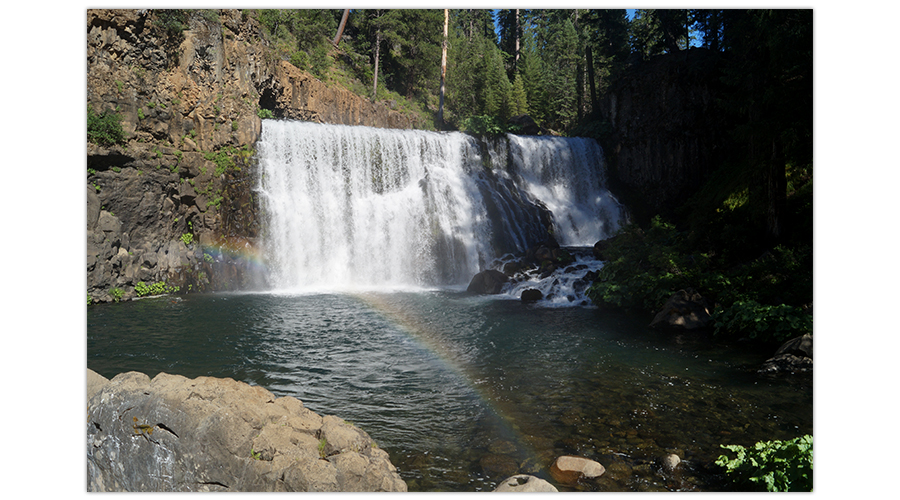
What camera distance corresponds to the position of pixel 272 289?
57.1 ft

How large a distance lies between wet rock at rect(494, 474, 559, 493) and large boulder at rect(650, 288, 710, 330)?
798cm

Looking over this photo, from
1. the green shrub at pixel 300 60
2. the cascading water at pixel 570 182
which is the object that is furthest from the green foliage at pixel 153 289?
the cascading water at pixel 570 182

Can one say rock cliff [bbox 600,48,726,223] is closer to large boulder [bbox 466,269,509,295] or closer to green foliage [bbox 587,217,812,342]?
green foliage [bbox 587,217,812,342]

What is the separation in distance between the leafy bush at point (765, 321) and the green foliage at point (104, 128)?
16.8 m

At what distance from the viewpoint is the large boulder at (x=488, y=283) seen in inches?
654

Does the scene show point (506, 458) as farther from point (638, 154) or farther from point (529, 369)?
point (638, 154)

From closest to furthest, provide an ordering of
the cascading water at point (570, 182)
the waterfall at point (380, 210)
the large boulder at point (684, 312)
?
the large boulder at point (684, 312) → the waterfall at point (380, 210) → the cascading water at point (570, 182)

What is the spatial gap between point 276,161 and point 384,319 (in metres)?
10.1

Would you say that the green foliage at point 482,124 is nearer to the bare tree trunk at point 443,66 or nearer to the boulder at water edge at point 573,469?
the bare tree trunk at point 443,66

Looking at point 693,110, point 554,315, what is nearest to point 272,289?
point 554,315

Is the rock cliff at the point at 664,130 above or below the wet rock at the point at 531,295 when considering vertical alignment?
above

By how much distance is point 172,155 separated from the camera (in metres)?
16.2

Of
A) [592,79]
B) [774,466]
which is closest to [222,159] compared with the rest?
[774,466]

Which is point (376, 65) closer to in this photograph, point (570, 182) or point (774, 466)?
point (570, 182)
